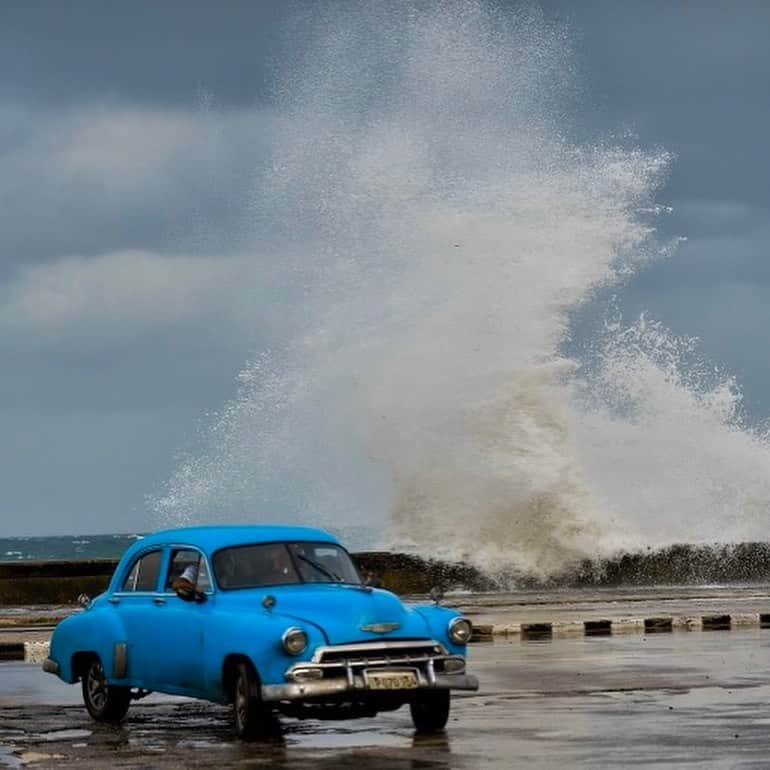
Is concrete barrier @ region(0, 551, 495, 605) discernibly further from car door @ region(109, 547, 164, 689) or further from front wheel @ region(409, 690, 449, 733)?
front wheel @ region(409, 690, 449, 733)

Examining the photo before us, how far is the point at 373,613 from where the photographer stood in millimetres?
13531

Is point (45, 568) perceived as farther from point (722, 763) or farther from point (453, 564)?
Result: point (722, 763)

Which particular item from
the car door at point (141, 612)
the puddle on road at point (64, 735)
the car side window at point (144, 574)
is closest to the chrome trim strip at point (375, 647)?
the car door at point (141, 612)

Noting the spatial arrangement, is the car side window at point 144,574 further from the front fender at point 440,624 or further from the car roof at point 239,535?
the front fender at point 440,624

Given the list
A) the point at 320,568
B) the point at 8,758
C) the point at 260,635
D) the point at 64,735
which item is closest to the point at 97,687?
the point at 64,735

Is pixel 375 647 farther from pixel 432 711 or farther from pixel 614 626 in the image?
pixel 614 626

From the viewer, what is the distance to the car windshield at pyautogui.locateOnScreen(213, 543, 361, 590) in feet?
47.3

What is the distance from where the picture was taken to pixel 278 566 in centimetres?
1452

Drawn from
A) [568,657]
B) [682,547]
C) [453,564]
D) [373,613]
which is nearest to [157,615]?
[373,613]

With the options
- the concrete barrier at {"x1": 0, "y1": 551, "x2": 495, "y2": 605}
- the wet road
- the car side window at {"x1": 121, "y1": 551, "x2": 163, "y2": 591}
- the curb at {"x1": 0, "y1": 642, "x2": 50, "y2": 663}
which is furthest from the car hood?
the concrete barrier at {"x1": 0, "y1": 551, "x2": 495, "y2": 605}

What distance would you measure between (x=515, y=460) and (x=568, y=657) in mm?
28688

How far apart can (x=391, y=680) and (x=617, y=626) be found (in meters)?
12.7

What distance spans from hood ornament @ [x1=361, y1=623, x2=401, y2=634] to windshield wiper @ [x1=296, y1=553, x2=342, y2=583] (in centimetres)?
109

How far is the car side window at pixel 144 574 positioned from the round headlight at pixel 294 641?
2.23 m
